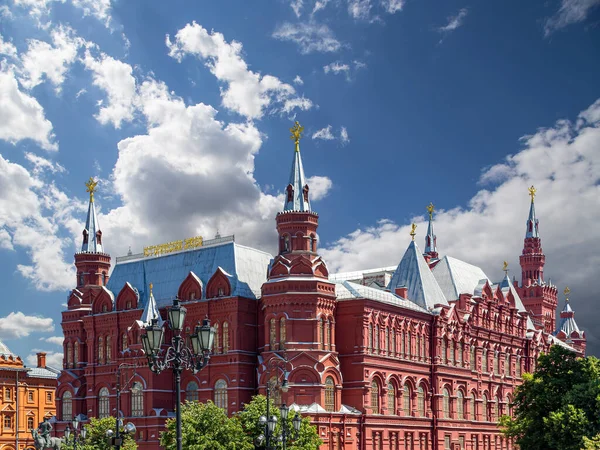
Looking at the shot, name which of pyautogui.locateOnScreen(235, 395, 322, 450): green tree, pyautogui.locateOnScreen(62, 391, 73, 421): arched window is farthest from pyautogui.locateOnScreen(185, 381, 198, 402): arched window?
pyautogui.locateOnScreen(62, 391, 73, 421): arched window

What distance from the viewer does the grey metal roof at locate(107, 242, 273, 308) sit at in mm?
80825

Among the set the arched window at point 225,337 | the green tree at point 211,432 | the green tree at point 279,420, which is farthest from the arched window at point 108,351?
the green tree at point 279,420

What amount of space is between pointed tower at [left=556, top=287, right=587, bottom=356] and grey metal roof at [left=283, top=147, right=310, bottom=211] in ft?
242

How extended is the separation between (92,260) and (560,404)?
48.9 meters

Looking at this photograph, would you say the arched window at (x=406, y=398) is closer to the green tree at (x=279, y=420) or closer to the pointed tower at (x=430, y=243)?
the green tree at (x=279, y=420)

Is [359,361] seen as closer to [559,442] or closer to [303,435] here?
[303,435]

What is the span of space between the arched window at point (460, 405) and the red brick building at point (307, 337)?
0.36ft

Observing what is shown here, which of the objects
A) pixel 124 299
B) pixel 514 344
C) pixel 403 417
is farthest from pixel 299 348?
pixel 514 344

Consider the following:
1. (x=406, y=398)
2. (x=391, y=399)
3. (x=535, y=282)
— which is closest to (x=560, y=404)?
(x=391, y=399)

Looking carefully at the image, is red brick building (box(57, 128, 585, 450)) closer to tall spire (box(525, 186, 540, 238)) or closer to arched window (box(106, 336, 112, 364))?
arched window (box(106, 336, 112, 364))

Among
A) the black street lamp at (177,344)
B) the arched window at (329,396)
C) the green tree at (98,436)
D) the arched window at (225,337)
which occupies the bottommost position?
the green tree at (98,436)

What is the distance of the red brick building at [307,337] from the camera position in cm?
7431

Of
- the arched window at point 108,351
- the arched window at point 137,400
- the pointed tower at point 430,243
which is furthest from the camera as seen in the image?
the pointed tower at point 430,243

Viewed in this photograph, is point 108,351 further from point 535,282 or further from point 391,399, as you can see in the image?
point 535,282
